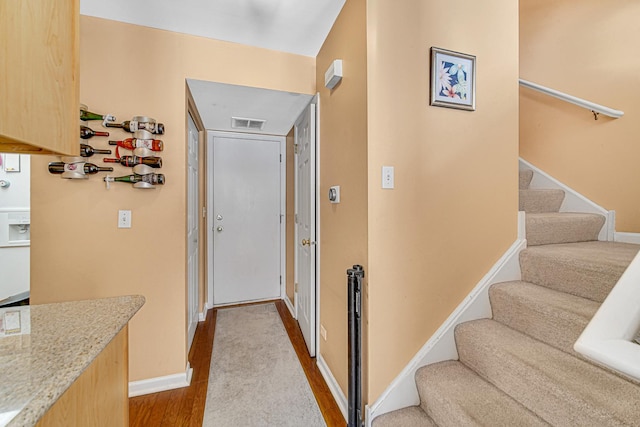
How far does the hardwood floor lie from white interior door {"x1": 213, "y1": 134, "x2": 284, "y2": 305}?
42.0 inches

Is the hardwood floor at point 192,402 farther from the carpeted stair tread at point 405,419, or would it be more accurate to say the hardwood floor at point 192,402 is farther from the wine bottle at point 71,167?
the wine bottle at point 71,167

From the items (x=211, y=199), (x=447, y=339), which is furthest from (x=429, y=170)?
(x=211, y=199)

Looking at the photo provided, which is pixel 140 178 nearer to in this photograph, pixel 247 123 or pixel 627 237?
pixel 247 123

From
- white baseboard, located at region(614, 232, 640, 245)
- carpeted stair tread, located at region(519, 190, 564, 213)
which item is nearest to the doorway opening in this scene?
carpeted stair tread, located at region(519, 190, 564, 213)

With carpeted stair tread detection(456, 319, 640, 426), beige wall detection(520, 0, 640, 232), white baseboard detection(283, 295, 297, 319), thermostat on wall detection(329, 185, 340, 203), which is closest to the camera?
carpeted stair tread detection(456, 319, 640, 426)

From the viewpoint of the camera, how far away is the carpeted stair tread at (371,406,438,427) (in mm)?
1298

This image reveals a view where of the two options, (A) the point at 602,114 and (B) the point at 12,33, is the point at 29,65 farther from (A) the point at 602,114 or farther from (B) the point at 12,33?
(A) the point at 602,114

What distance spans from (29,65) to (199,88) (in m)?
1.62

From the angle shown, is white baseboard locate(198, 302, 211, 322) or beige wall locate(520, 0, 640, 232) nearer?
beige wall locate(520, 0, 640, 232)

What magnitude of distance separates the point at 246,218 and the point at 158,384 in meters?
1.86

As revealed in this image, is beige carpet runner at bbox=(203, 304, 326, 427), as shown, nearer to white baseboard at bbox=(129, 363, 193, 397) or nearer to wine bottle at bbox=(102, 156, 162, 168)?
white baseboard at bbox=(129, 363, 193, 397)

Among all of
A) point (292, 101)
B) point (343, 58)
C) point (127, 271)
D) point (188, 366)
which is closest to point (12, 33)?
point (343, 58)

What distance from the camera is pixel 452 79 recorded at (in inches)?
59.5

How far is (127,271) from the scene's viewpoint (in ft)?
5.76
